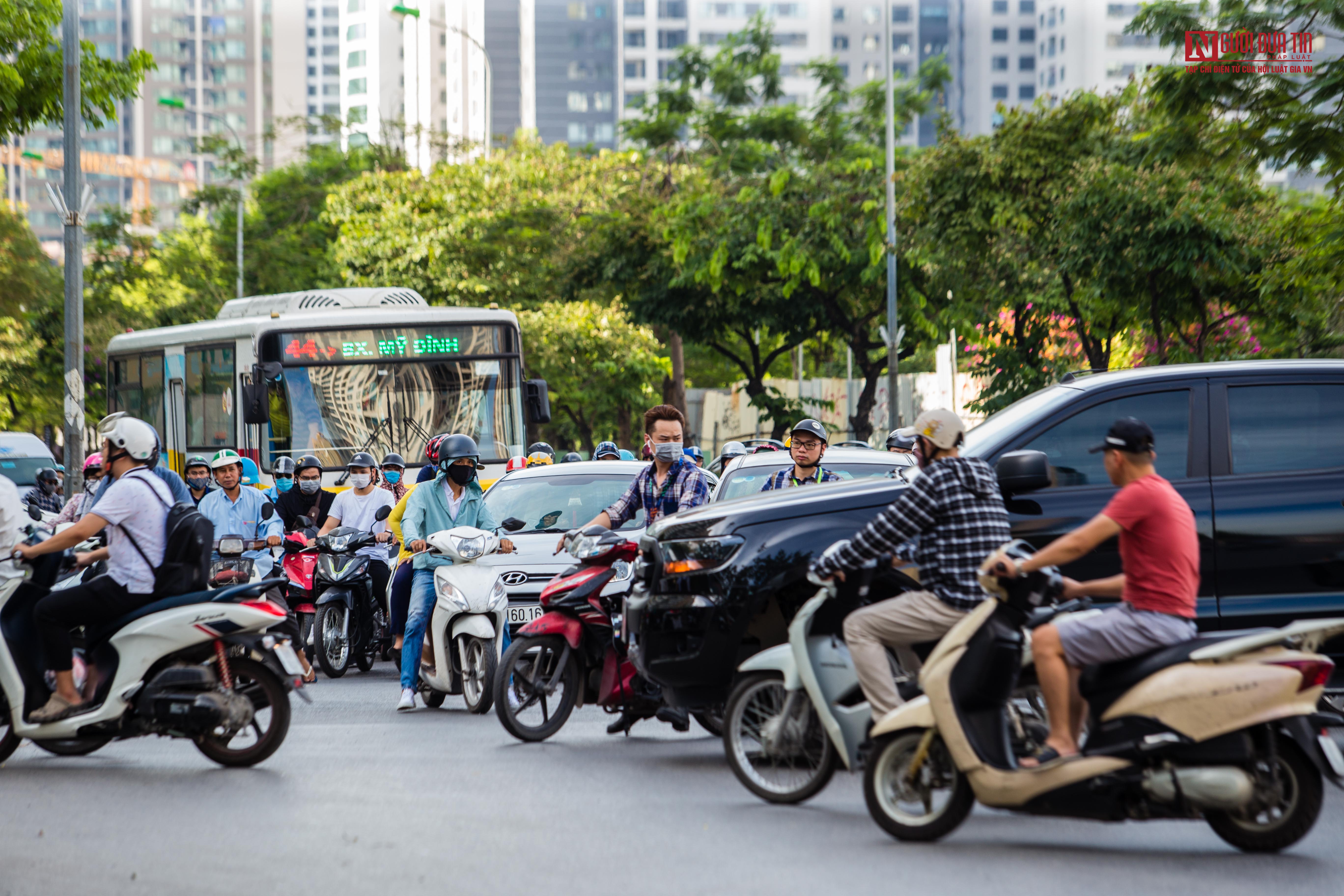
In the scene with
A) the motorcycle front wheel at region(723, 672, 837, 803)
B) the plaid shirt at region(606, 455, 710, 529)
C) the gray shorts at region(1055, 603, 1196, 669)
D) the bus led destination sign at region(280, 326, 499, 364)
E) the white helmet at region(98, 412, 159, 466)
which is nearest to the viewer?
the gray shorts at region(1055, 603, 1196, 669)

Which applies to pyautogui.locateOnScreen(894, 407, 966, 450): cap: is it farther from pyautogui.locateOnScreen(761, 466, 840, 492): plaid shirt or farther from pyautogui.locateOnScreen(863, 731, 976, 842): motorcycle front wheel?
pyautogui.locateOnScreen(761, 466, 840, 492): plaid shirt

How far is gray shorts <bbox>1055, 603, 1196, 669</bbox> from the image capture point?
18.5 feet

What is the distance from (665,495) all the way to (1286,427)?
138 inches

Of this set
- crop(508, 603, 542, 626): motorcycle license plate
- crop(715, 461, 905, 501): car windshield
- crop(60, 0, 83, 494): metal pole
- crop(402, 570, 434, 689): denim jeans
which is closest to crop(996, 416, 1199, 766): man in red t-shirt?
crop(402, 570, 434, 689): denim jeans

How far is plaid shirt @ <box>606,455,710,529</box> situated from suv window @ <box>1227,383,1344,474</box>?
3.04 meters

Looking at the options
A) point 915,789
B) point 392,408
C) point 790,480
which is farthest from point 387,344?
point 915,789

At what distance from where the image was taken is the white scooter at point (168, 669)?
7461 millimetres

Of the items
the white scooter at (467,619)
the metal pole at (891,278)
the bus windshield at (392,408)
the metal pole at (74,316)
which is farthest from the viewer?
the metal pole at (891,278)

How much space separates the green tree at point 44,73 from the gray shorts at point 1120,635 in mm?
13527

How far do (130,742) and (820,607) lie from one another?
4.46 m

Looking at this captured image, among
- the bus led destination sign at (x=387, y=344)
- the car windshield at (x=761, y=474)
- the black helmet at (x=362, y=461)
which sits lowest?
the car windshield at (x=761, y=474)

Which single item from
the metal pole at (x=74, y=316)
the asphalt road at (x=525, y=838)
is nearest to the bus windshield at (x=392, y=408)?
the metal pole at (x=74, y=316)

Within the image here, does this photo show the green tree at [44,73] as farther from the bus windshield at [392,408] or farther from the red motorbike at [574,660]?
the red motorbike at [574,660]

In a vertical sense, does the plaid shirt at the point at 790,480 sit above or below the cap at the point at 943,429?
below
